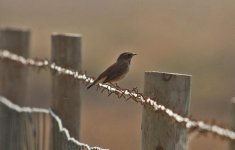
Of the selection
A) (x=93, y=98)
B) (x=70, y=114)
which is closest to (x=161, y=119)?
(x=70, y=114)

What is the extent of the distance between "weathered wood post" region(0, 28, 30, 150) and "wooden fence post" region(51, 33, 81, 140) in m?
1.05

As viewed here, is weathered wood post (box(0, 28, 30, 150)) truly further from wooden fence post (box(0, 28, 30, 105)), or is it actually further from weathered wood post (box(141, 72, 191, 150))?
weathered wood post (box(141, 72, 191, 150))

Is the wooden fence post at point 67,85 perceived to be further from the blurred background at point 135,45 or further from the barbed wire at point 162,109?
the blurred background at point 135,45

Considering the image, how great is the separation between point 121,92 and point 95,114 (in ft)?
31.9

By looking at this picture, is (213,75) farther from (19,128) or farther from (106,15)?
Answer: (19,128)

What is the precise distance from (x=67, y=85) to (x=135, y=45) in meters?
16.3

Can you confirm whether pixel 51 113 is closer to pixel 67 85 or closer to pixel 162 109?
pixel 67 85

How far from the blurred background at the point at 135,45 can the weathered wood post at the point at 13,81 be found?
358 centimetres

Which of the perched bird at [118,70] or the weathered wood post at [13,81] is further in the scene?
the perched bird at [118,70]

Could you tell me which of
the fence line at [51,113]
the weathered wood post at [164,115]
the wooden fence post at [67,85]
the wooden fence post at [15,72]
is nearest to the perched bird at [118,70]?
the wooden fence post at [15,72]

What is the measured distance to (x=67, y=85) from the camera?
7578mm

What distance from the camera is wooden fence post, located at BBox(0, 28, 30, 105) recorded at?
912 centimetres

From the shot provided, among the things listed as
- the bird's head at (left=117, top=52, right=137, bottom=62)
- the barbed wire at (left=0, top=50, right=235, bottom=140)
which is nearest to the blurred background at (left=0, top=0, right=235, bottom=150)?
the bird's head at (left=117, top=52, right=137, bottom=62)

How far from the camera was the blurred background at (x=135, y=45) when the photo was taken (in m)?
15.9
